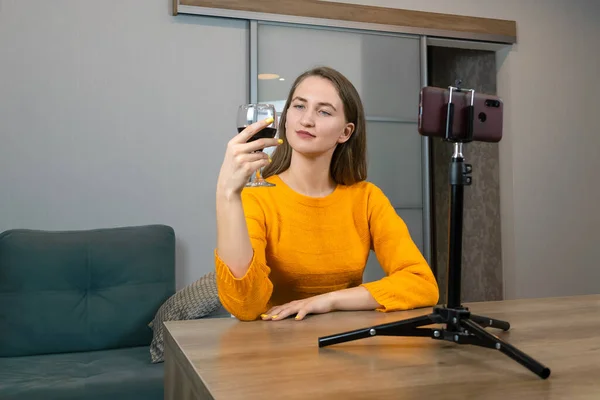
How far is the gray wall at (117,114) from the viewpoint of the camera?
115 inches

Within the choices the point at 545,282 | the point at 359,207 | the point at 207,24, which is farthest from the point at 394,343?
the point at 545,282

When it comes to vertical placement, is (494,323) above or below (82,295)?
above

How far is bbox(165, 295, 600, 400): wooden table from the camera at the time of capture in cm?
66

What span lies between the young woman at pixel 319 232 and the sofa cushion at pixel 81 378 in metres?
0.91

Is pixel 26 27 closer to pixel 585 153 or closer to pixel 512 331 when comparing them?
pixel 512 331

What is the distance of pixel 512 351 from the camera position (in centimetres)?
76

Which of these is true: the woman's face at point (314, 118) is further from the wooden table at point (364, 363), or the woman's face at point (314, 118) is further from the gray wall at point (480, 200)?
the gray wall at point (480, 200)

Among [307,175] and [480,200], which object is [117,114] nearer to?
[307,175]

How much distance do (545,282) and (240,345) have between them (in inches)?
143

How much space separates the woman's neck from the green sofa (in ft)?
3.65

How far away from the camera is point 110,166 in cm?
305

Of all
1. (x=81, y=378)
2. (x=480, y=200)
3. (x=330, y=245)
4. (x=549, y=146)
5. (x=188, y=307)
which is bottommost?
(x=81, y=378)

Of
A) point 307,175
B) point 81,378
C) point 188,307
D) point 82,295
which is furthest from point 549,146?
point 81,378

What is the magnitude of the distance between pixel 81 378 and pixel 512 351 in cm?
180
